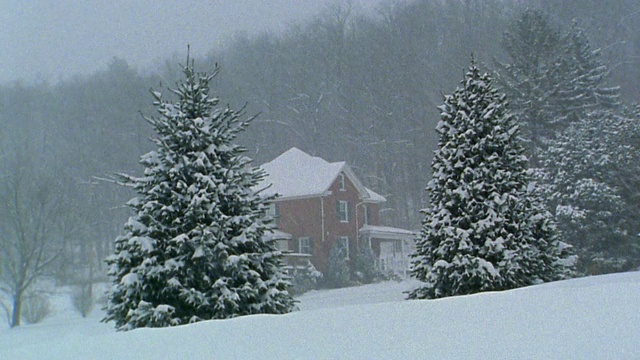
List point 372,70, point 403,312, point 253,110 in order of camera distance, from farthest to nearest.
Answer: point 372,70 → point 253,110 → point 403,312

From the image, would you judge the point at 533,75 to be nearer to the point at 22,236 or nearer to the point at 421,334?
the point at 22,236

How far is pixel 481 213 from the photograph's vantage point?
8766 mm

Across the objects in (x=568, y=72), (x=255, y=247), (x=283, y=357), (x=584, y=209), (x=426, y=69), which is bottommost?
(x=283, y=357)

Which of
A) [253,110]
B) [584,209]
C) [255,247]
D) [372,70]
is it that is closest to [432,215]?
[255,247]

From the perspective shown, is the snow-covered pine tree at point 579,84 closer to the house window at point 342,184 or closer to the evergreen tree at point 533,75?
the evergreen tree at point 533,75

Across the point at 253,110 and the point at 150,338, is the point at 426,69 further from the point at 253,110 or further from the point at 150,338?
the point at 150,338

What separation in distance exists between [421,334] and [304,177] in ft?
78.5

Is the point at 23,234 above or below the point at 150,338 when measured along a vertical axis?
above

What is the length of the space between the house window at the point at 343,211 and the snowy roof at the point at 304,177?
1.20 m

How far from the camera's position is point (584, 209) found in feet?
56.8

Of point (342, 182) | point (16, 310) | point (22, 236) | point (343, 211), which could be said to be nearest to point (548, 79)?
point (342, 182)

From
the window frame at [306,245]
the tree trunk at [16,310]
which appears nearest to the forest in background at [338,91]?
the tree trunk at [16,310]

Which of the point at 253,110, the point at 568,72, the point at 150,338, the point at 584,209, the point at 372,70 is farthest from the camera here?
the point at 372,70

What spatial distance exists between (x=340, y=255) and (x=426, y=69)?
73.4 feet
